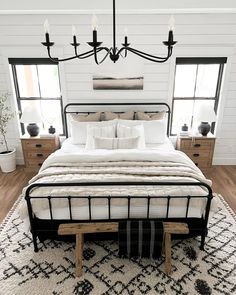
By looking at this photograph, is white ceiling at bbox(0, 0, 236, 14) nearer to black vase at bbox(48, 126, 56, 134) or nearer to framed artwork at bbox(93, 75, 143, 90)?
framed artwork at bbox(93, 75, 143, 90)

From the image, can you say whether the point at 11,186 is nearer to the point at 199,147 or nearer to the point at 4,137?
the point at 4,137

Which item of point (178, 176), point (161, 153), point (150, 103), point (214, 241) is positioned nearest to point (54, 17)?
point (150, 103)

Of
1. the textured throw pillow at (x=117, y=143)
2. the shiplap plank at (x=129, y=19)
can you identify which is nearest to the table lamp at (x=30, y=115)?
the textured throw pillow at (x=117, y=143)

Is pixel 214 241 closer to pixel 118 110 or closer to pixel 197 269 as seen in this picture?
pixel 197 269

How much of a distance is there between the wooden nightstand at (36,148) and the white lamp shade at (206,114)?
8.04ft

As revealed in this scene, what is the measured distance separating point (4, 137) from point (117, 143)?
2.10 m

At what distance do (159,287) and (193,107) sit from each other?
10.1ft

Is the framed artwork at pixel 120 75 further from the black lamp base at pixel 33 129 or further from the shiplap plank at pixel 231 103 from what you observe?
the shiplap plank at pixel 231 103

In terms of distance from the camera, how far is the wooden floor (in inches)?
133

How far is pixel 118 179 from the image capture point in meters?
2.43

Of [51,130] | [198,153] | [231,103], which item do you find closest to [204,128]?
[198,153]

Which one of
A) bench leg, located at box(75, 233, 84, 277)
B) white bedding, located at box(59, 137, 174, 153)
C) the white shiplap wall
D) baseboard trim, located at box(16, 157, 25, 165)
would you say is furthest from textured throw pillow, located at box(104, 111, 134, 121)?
bench leg, located at box(75, 233, 84, 277)

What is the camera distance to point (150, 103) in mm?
4059

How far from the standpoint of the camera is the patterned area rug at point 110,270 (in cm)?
212
